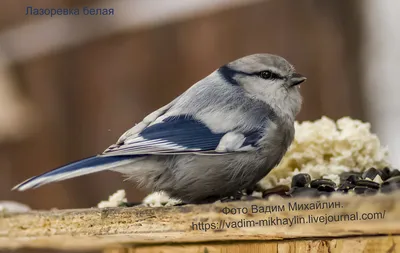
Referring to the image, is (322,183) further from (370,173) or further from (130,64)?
(130,64)

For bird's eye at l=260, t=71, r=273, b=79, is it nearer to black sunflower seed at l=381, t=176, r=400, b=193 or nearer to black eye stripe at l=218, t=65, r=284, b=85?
black eye stripe at l=218, t=65, r=284, b=85

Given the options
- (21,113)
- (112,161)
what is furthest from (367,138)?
(21,113)

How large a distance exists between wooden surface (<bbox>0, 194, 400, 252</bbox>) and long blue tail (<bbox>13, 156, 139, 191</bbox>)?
7cm

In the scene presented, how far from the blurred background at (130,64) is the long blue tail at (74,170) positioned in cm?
162

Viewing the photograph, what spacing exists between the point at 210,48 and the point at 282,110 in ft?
5.01

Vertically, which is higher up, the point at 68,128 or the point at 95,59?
the point at 95,59

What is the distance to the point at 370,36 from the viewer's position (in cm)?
377

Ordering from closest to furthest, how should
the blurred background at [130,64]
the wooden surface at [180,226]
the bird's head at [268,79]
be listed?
the wooden surface at [180,226] < the bird's head at [268,79] < the blurred background at [130,64]

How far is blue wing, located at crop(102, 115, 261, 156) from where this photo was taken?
1.65m

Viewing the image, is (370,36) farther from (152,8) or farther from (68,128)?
(68,128)

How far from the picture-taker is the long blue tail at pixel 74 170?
1.53 metres

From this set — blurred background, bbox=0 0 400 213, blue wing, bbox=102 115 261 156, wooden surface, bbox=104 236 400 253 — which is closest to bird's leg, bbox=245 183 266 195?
blue wing, bbox=102 115 261 156

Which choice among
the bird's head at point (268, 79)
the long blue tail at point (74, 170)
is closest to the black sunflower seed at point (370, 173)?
the bird's head at point (268, 79)

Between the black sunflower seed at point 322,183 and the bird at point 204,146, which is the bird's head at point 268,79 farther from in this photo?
the black sunflower seed at point 322,183
